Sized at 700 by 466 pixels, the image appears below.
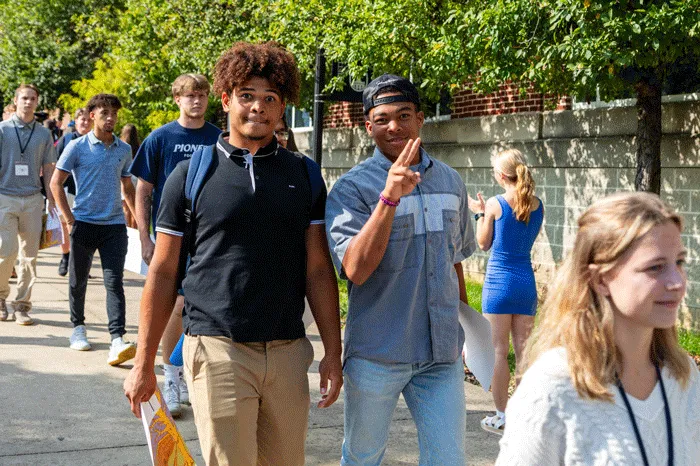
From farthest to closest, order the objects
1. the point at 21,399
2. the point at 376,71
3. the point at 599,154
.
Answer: the point at 599,154 → the point at 376,71 → the point at 21,399

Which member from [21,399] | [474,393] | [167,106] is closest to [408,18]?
[474,393]

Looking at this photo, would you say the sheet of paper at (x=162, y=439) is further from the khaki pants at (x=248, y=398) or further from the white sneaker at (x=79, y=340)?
the white sneaker at (x=79, y=340)

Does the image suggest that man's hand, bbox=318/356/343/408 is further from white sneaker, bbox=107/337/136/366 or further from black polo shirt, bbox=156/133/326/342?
white sneaker, bbox=107/337/136/366

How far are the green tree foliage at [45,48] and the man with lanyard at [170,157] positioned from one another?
2336 centimetres

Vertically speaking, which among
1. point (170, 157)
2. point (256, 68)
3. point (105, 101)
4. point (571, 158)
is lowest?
point (170, 157)

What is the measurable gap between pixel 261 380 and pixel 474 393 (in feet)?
12.5

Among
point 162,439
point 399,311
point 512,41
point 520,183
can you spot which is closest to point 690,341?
point 512,41

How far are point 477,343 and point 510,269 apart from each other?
7.12 feet

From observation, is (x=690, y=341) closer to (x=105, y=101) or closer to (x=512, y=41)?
(x=512, y=41)

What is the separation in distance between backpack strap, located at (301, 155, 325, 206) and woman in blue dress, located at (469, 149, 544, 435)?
8.11 ft

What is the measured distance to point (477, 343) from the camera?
407 centimetres

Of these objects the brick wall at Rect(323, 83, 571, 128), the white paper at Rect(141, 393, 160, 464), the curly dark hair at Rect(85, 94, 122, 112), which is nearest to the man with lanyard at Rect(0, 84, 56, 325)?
the curly dark hair at Rect(85, 94, 122, 112)

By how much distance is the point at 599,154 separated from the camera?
442 inches

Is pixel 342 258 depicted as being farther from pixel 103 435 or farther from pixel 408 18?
pixel 408 18
